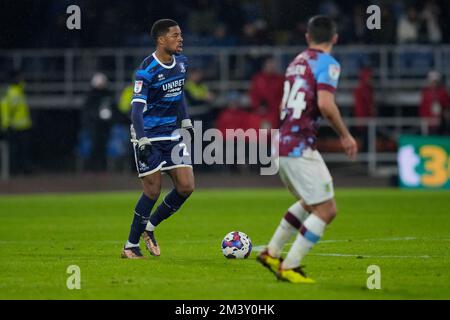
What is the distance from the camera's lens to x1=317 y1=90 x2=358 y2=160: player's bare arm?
916 cm

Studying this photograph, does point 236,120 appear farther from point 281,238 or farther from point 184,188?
point 281,238

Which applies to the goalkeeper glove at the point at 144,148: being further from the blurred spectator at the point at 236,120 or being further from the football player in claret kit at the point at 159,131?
the blurred spectator at the point at 236,120

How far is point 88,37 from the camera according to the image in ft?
92.8

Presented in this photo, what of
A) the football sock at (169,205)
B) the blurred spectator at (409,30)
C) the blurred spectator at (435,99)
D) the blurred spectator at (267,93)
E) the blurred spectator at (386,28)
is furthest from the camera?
the blurred spectator at (409,30)

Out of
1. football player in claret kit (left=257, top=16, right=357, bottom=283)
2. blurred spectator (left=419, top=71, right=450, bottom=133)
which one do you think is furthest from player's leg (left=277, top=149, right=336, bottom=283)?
blurred spectator (left=419, top=71, right=450, bottom=133)

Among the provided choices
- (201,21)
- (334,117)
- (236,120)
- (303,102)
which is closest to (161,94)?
(303,102)

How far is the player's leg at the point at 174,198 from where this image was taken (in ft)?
38.9

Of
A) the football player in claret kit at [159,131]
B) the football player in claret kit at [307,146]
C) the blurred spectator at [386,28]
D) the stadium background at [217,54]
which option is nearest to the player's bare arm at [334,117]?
the football player in claret kit at [307,146]

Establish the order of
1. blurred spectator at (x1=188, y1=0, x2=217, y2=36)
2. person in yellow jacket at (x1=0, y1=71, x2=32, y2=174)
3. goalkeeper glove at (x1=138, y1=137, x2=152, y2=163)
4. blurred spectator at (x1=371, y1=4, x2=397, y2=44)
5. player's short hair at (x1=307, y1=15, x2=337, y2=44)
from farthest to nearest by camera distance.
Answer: blurred spectator at (x1=188, y1=0, x2=217, y2=36), person in yellow jacket at (x1=0, y1=71, x2=32, y2=174), blurred spectator at (x1=371, y1=4, x2=397, y2=44), goalkeeper glove at (x1=138, y1=137, x2=152, y2=163), player's short hair at (x1=307, y1=15, x2=337, y2=44)

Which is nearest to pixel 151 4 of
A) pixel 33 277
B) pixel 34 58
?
pixel 34 58

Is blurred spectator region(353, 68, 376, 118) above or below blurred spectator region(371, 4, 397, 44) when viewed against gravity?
below

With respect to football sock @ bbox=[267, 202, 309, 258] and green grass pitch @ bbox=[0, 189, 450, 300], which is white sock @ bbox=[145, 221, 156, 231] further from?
football sock @ bbox=[267, 202, 309, 258]

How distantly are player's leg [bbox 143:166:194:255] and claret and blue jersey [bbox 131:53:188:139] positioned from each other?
0.43 m

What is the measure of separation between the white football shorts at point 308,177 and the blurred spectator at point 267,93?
1539 cm
